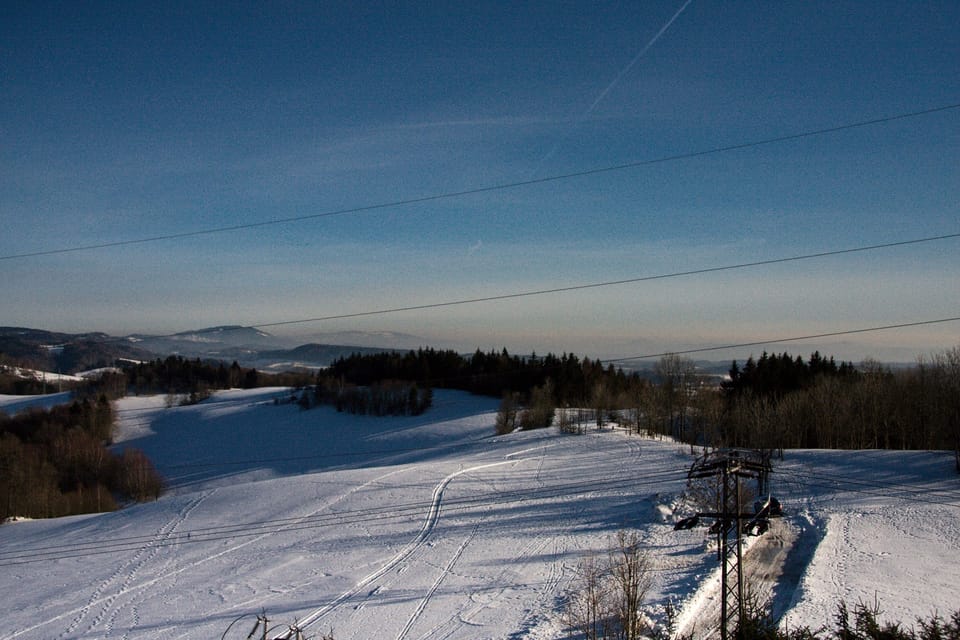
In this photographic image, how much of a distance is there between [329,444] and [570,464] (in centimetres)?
3976

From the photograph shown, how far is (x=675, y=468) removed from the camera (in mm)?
43438

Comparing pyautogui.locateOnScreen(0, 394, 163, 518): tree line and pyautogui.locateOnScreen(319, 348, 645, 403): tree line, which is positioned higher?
pyautogui.locateOnScreen(319, 348, 645, 403): tree line

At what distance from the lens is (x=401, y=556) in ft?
92.5

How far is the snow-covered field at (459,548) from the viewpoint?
21.3 m

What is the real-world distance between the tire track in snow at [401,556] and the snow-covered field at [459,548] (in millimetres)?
122

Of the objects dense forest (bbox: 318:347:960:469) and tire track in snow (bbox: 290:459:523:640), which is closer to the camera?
tire track in snow (bbox: 290:459:523:640)

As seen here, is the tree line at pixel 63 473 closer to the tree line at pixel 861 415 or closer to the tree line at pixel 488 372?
the tree line at pixel 488 372

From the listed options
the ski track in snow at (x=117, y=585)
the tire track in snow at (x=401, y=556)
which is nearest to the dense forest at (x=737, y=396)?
the tire track in snow at (x=401, y=556)

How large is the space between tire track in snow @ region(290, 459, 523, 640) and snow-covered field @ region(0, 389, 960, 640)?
0.12 metres

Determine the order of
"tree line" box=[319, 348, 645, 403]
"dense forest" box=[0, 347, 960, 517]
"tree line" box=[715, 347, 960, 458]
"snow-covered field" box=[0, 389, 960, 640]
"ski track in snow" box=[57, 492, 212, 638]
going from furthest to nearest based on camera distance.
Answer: "tree line" box=[319, 348, 645, 403] < "dense forest" box=[0, 347, 960, 517] < "tree line" box=[715, 347, 960, 458] < "ski track in snow" box=[57, 492, 212, 638] < "snow-covered field" box=[0, 389, 960, 640]

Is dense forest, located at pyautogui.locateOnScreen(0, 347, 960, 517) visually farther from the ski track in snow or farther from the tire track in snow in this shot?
the ski track in snow

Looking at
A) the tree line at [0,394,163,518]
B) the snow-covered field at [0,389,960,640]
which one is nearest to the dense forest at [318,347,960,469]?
the snow-covered field at [0,389,960,640]

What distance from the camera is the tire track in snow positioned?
21.5m

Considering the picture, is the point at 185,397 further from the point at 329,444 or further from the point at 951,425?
the point at 951,425
